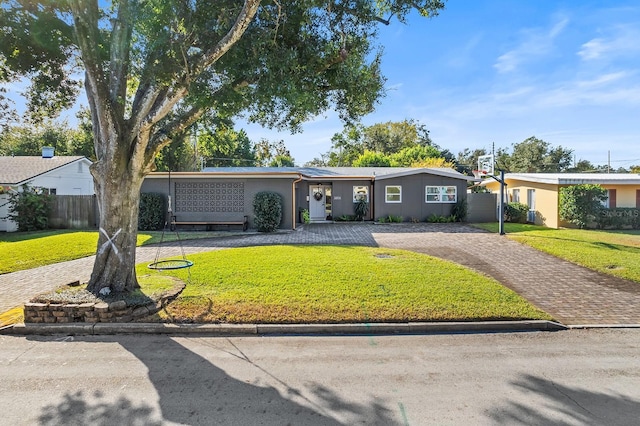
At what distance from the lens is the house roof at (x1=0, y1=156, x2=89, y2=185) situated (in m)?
18.6

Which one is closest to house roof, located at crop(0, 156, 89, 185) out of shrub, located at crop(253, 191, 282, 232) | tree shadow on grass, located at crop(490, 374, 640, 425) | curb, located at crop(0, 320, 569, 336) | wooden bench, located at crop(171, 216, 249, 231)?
wooden bench, located at crop(171, 216, 249, 231)

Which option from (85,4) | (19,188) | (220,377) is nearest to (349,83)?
(85,4)

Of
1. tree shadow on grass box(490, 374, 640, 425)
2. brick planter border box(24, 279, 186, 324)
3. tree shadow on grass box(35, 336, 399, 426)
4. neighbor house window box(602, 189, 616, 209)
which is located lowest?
tree shadow on grass box(490, 374, 640, 425)

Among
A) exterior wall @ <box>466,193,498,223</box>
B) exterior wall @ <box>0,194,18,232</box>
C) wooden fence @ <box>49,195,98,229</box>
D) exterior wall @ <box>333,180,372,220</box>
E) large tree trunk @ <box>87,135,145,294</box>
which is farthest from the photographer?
exterior wall @ <box>333,180,372,220</box>

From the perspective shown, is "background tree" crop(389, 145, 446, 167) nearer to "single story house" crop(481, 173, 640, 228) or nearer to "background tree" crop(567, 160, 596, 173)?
"single story house" crop(481, 173, 640, 228)

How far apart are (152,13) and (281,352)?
572 cm

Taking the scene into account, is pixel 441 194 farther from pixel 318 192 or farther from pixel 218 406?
pixel 218 406

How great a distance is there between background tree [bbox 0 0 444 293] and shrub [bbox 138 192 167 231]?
33.5 ft

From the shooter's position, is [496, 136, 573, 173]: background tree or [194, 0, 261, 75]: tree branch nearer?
[194, 0, 261, 75]: tree branch

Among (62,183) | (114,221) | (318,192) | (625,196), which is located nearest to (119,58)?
(114,221)

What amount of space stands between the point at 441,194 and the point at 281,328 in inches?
674

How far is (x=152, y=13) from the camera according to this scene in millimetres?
5758

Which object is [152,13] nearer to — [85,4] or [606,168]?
[85,4]

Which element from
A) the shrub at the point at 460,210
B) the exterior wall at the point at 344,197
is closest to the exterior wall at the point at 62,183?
the exterior wall at the point at 344,197
